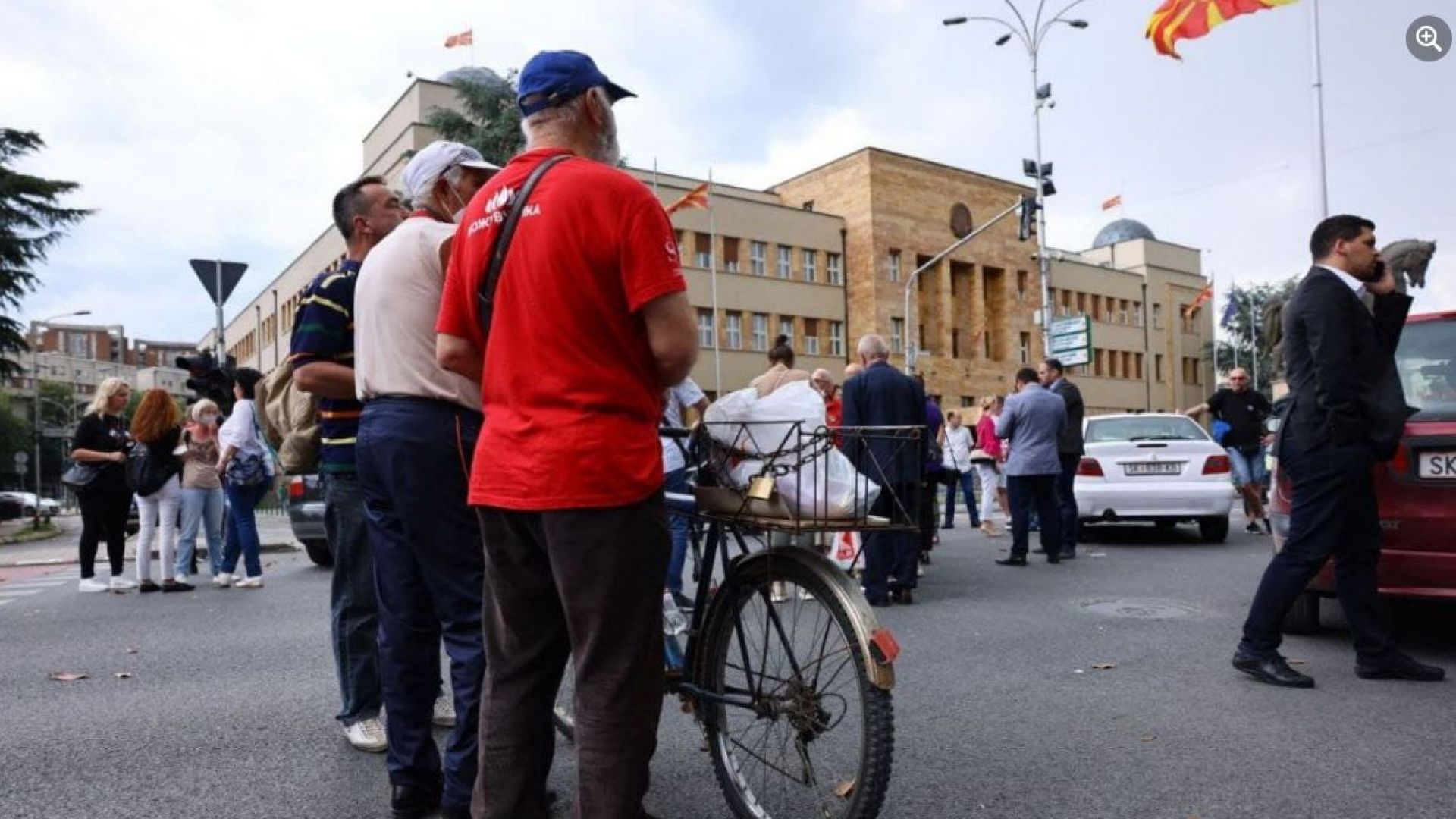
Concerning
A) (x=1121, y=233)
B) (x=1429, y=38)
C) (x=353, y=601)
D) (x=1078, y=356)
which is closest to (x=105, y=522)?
(x=353, y=601)

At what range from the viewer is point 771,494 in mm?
2812

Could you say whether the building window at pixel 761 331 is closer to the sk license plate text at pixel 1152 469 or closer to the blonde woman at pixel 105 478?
the sk license plate text at pixel 1152 469

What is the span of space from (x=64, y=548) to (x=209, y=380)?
1061 centimetres

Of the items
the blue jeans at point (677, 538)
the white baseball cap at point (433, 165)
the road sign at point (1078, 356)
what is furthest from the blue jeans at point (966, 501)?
the road sign at point (1078, 356)

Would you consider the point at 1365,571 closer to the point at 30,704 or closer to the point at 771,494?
the point at 771,494

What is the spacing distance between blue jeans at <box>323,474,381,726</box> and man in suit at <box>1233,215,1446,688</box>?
392 cm

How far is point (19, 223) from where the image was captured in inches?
1199

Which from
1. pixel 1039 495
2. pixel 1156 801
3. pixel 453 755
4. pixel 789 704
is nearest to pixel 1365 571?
pixel 1156 801

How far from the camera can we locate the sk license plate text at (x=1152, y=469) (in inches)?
458

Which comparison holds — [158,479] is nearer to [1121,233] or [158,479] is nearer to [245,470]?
[245,470]

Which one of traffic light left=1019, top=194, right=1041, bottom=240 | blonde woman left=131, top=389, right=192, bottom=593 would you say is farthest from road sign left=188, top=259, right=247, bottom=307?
traffic light left=1019, top=194, right=1041, bottom=240

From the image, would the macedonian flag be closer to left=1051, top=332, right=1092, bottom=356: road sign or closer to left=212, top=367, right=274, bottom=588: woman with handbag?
left=212, top=367, right=274, bottom=588: woman with handbag

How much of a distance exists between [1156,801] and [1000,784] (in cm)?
49

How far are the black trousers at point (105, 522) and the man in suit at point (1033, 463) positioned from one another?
26.2ft
